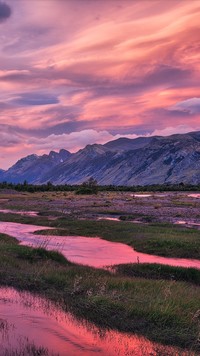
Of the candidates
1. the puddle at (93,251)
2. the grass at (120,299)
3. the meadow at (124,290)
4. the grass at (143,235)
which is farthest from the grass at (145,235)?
the grass at (120,299)

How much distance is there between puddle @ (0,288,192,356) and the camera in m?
11.2

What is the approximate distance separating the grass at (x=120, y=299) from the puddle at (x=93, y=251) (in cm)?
533

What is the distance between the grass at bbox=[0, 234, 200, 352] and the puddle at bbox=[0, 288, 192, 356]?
572 mm

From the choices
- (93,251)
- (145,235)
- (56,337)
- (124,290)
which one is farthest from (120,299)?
(145,235)

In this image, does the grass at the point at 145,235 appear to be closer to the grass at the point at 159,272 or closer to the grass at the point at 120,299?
the grass at the point at 159,272

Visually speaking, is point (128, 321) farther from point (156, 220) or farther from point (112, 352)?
point (156, 220)

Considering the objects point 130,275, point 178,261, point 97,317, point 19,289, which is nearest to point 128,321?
point 97,317

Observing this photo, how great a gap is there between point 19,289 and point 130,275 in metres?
6.73

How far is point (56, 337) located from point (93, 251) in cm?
1794

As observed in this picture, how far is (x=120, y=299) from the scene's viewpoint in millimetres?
15195

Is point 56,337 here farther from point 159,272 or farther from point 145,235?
point 145,235

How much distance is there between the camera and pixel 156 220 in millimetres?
51906

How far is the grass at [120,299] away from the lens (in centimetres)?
1288

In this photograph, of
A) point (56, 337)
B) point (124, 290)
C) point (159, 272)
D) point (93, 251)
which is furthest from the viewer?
point (93, 251)
